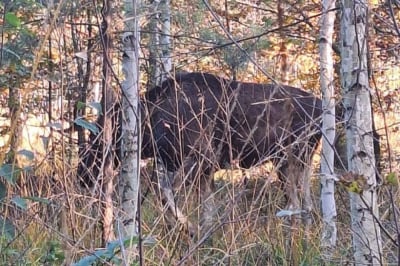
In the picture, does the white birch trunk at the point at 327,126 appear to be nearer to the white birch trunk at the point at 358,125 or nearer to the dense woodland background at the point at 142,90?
the dense woodland background at the point at 142,90

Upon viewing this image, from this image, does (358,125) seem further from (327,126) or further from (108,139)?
(327,126)

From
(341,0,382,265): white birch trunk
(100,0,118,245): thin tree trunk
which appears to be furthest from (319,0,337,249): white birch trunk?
(341,0,382,265): white birch trunk

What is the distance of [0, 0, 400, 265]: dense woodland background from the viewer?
2.54 meters

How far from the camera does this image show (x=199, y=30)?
27.8 feet

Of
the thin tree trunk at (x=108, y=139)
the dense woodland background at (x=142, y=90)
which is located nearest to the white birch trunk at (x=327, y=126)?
the dense woodland background at (x=142, y=90)

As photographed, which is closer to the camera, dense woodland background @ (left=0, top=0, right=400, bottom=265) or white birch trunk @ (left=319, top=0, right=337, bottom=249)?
dense woodland background @ (left=0, top=0, right=400, bottom=265)

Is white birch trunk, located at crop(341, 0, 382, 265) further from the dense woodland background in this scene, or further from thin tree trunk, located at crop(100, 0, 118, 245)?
thin tree trunk, located at crop(100, 0, 118, 245)

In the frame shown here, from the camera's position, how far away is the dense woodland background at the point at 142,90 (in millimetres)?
2543

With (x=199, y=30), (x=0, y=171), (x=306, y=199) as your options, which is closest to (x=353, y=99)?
(x=0, y=171)

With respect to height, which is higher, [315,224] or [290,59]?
[290,59]

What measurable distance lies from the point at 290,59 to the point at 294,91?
2200mm

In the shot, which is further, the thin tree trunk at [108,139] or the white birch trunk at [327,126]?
the white birch trunk at [327,126]

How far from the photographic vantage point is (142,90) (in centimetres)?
819

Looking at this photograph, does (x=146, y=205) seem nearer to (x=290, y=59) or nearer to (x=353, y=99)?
(x=353, y=99)
